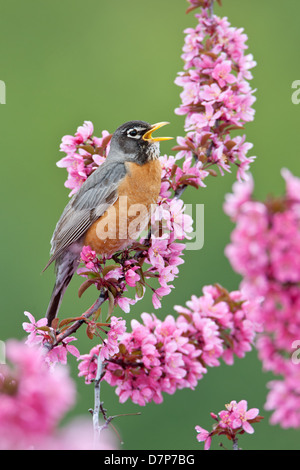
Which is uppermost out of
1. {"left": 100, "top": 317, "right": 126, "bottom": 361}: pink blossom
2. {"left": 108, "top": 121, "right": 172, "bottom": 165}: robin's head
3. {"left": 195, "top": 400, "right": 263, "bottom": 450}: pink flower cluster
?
{"left": 108, "top": 121, "right": 172, "bottom": 165}: robin's head

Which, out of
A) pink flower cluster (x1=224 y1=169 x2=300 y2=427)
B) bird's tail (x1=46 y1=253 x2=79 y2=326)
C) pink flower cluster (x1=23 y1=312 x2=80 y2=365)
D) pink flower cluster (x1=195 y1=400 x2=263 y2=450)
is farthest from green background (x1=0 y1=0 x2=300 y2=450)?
pink flower cluster (x1=224 y1=169 x2=300 y2=427)

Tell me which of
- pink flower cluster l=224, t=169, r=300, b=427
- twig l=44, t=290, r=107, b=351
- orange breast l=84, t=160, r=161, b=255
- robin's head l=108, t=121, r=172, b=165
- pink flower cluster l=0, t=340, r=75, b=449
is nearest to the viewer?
pink flower cluster l=0, t=340, r=75, b=449

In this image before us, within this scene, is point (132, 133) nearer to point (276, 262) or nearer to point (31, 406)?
point (276, 262)

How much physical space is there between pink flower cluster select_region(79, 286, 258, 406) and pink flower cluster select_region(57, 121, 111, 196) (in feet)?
2.50

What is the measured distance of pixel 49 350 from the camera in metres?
2.26

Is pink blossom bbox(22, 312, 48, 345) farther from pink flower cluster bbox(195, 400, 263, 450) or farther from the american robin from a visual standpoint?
the american robin

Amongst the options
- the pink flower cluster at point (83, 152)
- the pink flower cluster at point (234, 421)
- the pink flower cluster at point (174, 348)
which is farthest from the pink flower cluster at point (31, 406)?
the pink flower cluster at point (83, 152)

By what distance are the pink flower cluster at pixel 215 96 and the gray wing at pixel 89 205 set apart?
53 cm

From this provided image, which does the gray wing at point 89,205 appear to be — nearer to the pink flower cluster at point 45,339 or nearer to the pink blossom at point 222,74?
the pink blossom at point 222,74

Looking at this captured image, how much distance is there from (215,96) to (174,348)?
42.4 inches

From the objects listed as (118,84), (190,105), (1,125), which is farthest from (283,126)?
Result: (190,105)

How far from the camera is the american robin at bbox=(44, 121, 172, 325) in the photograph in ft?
10.1

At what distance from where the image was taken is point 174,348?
227 centimetres
